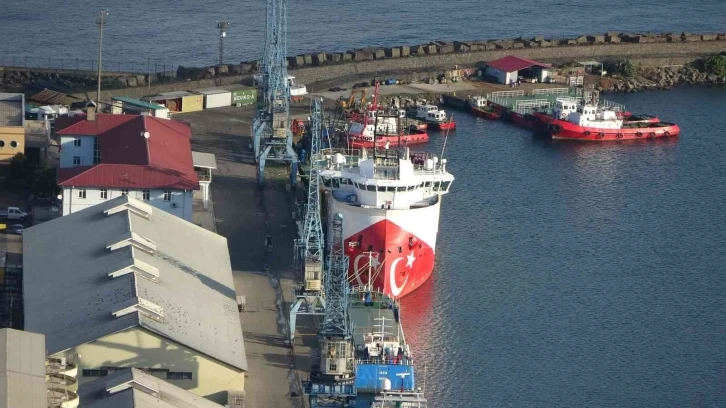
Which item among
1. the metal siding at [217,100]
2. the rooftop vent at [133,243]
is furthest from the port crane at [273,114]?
the rooftop vent at [133,243]

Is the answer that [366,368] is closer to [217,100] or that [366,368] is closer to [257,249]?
[257,249]

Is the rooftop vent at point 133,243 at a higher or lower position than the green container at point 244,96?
lower

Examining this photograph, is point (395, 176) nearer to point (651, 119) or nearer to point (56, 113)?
point (56, 113)

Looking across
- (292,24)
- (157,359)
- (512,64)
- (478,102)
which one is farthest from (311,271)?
(292,24)

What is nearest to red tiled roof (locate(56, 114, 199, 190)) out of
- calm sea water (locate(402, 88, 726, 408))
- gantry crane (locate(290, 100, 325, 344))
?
gantry crane (locate(290, 100, 325, 344))

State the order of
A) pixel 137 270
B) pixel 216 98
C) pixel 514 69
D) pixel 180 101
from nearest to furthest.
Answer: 1. pixel 137 270
2. pixel 180 101
3. pixel 216 98
4. pixel 514 69

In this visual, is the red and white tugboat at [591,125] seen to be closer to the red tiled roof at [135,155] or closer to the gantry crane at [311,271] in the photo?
the red tiled roof at [135,155]
